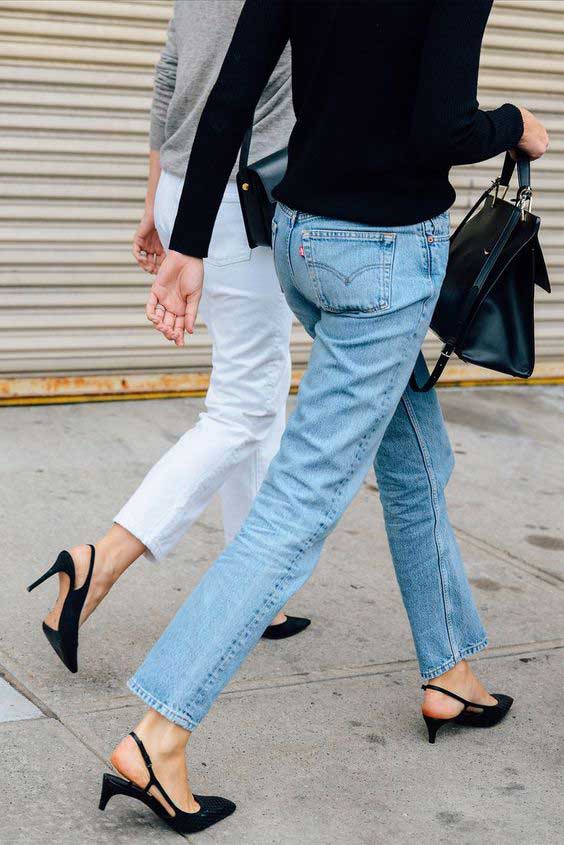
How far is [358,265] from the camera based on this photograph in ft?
7.39

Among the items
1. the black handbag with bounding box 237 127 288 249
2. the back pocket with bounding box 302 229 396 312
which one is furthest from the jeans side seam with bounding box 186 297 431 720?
the black handbag with bounding box 237 127 288 249

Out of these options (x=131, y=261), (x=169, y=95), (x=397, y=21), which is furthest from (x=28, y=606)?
(x=131, y=261)

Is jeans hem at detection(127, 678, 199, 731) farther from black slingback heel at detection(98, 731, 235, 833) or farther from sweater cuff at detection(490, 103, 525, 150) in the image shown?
sweater cuff at detection(490, 103, 525, 150)

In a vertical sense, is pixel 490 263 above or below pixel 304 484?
above

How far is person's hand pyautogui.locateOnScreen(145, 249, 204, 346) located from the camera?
2.28 metres

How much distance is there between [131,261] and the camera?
5367 mm

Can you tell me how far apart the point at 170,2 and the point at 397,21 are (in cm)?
337

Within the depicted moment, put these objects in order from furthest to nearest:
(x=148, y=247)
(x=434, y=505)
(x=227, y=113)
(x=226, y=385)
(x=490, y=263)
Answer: (x=148, y=247) → (x=226, y=385) → (x=434, y=505) → (x=490, y=263) → (x=227, y=113)

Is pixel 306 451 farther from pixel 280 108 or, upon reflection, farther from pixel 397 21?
pixel 280 108

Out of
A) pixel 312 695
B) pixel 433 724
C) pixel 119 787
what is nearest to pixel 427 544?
pixel 433 724

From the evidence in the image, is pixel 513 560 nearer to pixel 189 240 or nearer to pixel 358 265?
pixel 358 265

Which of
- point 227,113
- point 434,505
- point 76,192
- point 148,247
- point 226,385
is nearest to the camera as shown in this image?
point 227,113

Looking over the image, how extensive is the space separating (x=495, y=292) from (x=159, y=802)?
1.20 m

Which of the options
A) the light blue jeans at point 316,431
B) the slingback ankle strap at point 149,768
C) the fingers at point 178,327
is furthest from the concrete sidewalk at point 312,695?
the fingers at point 178,327
